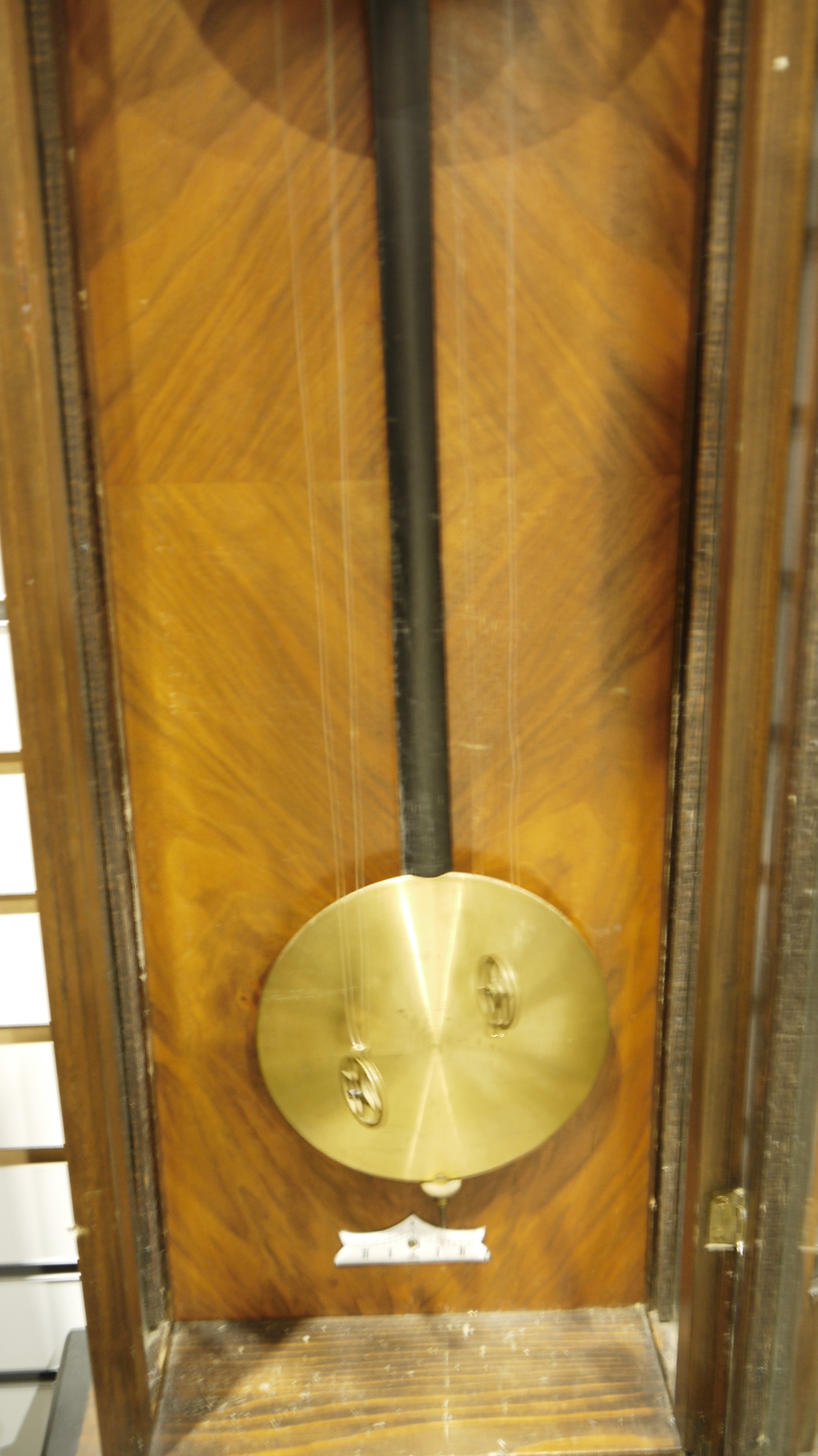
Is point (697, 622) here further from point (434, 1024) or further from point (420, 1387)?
point (420, 1387)

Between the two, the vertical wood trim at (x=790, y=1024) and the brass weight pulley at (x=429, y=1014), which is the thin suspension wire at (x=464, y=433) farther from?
the vertical wood trim at (x=790, y=1024)

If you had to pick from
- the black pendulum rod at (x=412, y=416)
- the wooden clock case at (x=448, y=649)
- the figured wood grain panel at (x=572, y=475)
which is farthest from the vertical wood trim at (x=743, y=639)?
the black pendulum rod at (x=412, y=416)

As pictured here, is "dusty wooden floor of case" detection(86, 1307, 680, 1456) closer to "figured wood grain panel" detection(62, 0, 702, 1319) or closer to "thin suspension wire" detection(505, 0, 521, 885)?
"figured wood grain panel" detection(62, 0, 702, 1319)

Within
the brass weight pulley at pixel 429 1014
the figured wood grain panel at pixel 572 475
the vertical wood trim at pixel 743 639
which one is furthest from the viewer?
the brass weight pulley at pixel 429 1014

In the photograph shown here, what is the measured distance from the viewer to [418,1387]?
880 mm

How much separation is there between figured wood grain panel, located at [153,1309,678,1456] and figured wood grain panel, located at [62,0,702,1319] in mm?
27

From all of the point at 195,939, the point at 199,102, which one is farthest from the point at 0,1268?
the point at 199,102

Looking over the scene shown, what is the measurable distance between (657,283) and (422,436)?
0.22 meters

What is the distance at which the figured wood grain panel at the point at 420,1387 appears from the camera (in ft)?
2.72

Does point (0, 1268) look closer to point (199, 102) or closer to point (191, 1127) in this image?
point (191, 1127)

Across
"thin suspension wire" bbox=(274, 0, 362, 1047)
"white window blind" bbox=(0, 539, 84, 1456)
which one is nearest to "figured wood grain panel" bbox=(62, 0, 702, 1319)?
"thin suspension wire" bbox=(274, 0, 362, 1047)

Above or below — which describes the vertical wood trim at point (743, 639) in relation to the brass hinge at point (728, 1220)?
above

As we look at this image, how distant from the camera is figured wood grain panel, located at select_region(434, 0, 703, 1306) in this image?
74 centimetres

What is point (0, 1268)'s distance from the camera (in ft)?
3.18
